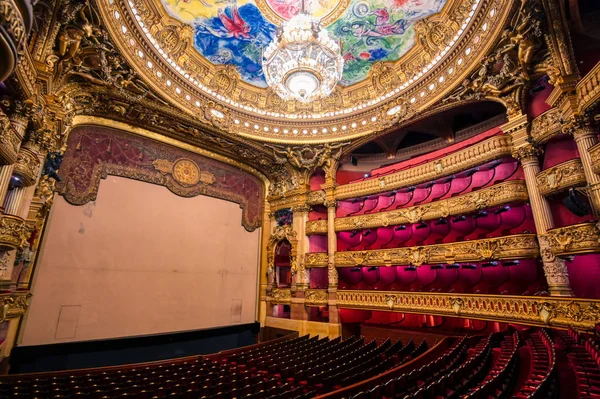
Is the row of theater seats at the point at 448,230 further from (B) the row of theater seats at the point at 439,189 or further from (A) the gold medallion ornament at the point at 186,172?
(A) the gold medallion ornament at the point at 186,172

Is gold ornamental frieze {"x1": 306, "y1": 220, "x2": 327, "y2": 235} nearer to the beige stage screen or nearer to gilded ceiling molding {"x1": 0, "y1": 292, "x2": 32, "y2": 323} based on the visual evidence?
the beige stage screen

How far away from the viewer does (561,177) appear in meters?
6.75

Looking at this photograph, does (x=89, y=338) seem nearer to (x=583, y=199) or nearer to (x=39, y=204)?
(x=39, y=204)

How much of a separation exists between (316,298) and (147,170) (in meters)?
8.08

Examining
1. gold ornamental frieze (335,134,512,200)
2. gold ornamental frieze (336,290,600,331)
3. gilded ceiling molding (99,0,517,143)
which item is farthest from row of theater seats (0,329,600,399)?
gilded ceiling molding (99,0,517,143)

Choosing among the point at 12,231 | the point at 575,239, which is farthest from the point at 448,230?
the point at 12,231

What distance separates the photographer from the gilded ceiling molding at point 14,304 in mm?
5773

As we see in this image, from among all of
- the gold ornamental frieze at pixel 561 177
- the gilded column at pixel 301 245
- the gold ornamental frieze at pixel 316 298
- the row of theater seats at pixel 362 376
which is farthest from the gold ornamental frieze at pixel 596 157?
the gilded column at pixel 301 245

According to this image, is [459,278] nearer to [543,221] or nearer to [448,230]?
[448,230]

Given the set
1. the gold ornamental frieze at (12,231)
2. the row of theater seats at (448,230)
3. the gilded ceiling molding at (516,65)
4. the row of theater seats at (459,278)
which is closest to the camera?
the gold ornamental frieze at (12,231)

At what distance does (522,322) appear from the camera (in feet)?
22.8

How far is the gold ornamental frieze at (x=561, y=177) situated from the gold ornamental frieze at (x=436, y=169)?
1.49 meters

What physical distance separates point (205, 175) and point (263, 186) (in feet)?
10.4

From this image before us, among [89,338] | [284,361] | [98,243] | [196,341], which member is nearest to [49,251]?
[98,243]
